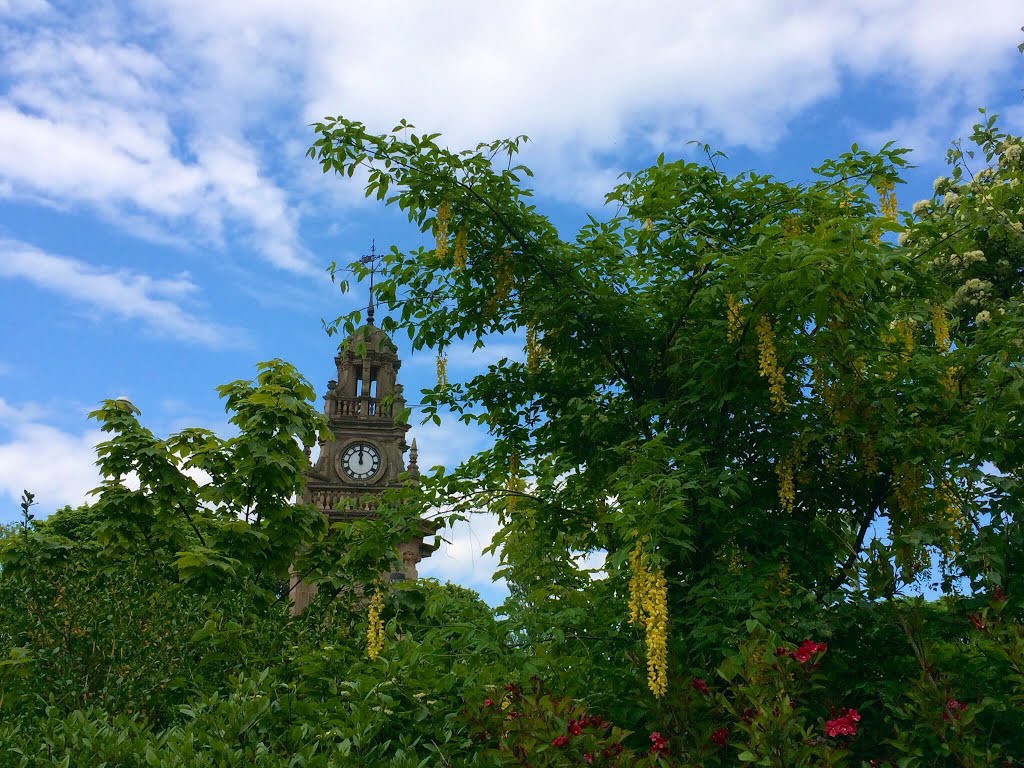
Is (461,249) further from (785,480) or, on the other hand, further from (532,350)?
(785,480)

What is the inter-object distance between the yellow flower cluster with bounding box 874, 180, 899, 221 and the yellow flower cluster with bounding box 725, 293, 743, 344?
182 cm

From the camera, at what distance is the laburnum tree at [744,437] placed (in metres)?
6.12

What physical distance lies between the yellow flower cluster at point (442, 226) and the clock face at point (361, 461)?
117 feet

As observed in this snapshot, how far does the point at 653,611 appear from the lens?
19.7 feet

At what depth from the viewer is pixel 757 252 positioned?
657cm

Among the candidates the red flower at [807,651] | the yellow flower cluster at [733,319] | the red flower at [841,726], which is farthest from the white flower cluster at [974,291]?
the red flower at [841,726]

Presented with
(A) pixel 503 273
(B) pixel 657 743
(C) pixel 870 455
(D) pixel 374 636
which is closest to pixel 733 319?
(C) pixel 870 455

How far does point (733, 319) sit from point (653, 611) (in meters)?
2.30

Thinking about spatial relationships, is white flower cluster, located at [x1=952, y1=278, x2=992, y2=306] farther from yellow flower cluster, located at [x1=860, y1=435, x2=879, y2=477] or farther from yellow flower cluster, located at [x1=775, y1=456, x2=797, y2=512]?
yellow flower cluster, located at [x1=775, y1=456, x2=797, y2=512]

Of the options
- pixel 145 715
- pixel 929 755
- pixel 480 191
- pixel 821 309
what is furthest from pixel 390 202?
pixel 929 755

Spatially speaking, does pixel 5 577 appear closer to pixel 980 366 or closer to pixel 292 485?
pixel 292 485

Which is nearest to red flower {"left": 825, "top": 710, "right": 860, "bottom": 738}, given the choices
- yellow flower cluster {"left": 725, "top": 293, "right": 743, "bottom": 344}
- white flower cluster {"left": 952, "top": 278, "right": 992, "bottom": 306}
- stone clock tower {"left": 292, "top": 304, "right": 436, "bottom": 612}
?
yellow flower cluster {"left": 725, "top": 293, "right": 743, "bottom": 344}

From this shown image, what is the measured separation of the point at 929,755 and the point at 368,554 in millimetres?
4724

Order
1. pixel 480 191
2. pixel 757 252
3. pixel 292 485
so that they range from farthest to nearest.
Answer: pixel 292 485, pixel 480 191, pixel 757 252
